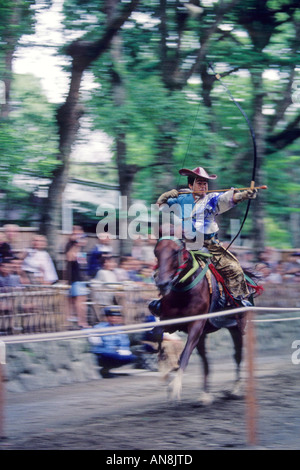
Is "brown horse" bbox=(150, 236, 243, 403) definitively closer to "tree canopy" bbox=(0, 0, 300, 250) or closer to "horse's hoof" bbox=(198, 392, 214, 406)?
"horse's hoof" bbox=(198, 392, 214, 406)

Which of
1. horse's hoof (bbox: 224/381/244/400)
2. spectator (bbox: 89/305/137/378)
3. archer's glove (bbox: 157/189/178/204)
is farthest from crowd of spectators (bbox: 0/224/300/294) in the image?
horse's hoof (bbox: 224/381/244/400)

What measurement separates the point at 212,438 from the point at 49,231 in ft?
23.0

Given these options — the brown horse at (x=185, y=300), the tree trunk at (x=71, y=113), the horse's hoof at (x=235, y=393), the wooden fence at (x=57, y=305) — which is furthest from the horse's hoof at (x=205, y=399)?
the tree trunk at (x=71, y=113)

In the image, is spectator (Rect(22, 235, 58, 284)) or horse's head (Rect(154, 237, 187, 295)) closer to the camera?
horse's head (Rect(154, 237, 187, 295))

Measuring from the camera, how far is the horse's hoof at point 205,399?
24.5 feet

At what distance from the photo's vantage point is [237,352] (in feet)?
26.1

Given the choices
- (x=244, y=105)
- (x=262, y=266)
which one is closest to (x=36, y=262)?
(x=262, y=266)

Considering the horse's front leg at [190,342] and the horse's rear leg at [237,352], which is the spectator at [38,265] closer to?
the horse's front leg at [190,342]

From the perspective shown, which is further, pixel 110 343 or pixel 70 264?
pixel 70 264

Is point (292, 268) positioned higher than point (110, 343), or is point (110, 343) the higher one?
point (110, 343)

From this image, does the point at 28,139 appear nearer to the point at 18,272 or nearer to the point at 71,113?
the point at 71,113

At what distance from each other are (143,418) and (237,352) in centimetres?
178

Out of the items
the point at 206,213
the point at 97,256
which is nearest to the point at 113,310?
the point at 97,256

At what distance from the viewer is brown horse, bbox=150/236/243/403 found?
299 inches
